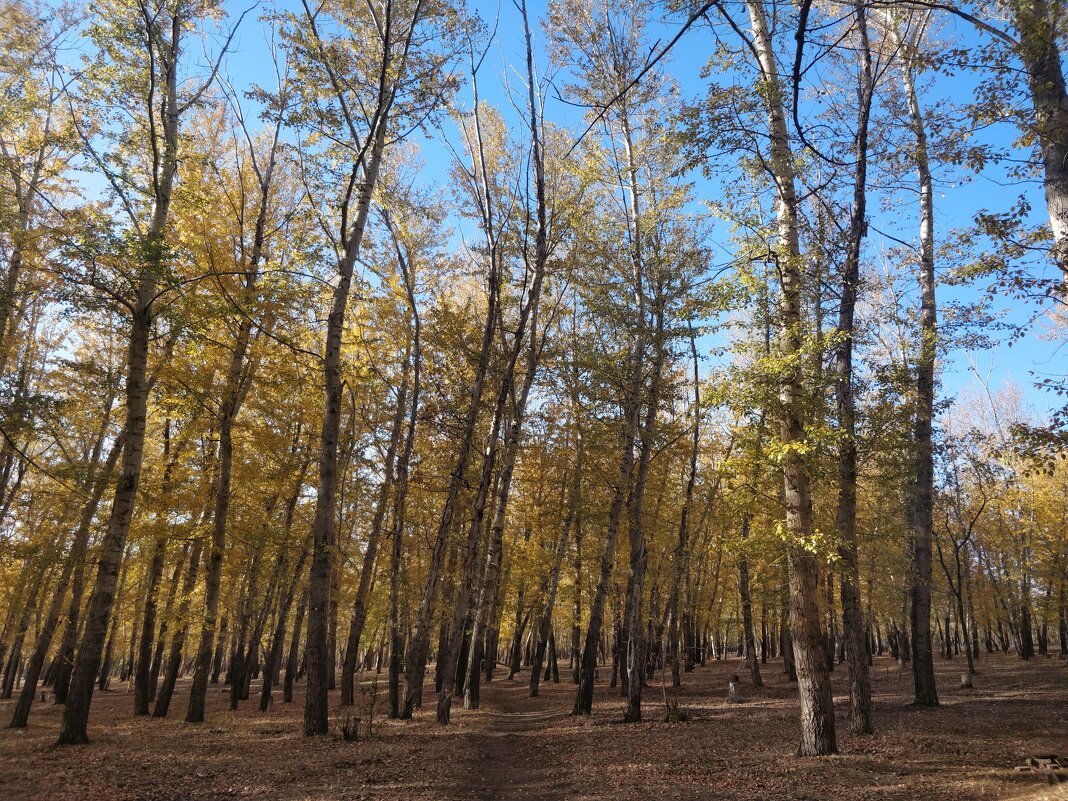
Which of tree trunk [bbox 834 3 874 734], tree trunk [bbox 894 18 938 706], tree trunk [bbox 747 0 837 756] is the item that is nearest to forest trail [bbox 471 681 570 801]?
tree trunk [bbox 747 0 837 756]

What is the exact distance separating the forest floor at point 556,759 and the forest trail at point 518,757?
0.17ft

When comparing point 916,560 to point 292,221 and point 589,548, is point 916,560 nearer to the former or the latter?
point 589,548

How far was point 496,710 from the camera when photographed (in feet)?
55.0

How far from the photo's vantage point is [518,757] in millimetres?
10047

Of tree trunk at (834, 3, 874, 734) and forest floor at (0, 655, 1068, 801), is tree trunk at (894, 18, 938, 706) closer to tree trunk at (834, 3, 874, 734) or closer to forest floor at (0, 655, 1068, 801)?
forest floor at (0, 655, 1068, 801)

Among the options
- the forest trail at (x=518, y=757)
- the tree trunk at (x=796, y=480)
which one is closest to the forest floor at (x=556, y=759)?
the forest trail at (x=518, y=757)

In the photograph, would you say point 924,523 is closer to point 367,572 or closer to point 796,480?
point 796,480

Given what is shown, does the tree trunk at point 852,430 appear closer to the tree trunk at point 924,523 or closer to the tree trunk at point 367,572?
the tree trunk at point 924,523

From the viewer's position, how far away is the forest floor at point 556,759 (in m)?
6.92

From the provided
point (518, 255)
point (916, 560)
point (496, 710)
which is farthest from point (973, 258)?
point (496, 710)

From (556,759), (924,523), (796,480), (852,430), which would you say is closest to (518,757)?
(556,759)

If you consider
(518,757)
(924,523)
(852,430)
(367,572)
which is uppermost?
(852,430)

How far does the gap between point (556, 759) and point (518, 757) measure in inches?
29.1

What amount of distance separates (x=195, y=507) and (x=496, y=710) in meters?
9.93
